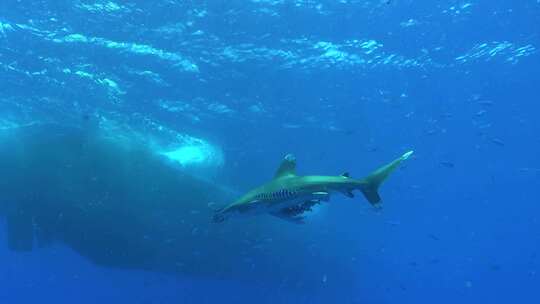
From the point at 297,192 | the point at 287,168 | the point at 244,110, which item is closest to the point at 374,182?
the point at 297,192

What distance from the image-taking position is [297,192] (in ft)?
18.9

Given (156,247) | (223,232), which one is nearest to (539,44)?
(223,232)

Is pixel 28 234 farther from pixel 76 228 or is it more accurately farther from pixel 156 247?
pixel 156 247

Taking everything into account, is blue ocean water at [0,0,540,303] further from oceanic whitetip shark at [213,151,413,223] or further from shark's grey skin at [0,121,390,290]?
oceanic whitetip shark at [213,151,413,223]

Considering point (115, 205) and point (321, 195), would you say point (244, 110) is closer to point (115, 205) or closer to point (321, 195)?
point (115, 205)

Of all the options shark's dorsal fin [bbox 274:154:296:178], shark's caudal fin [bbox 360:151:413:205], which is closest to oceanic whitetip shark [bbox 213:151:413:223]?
shark's caudal fin [bbox 360:151:413:205]

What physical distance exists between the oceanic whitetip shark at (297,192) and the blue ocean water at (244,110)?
10796 mm

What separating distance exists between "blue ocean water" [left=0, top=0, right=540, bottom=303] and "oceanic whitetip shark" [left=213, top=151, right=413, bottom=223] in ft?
35.4

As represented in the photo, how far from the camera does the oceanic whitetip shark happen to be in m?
5.73

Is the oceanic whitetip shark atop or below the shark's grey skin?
below

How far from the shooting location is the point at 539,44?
60.3 feet

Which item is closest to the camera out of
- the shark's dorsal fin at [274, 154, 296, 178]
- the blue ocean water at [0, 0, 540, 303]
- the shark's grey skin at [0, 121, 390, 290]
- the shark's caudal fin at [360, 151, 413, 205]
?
the shark's caudal fin at [360, 151, 413, 205]

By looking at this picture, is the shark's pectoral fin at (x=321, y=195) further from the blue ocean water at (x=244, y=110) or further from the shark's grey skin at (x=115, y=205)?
the shark's grey skin at (x=115, y=205)

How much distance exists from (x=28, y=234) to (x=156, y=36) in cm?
1362
